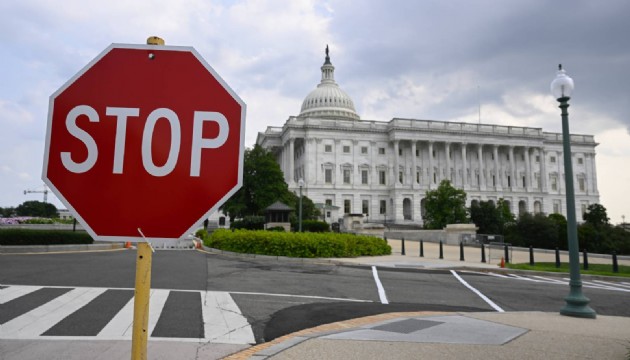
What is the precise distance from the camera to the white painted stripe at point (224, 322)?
6.47m

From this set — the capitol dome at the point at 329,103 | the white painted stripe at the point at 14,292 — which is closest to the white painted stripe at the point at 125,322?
the white painted stripe at the point at 14,292

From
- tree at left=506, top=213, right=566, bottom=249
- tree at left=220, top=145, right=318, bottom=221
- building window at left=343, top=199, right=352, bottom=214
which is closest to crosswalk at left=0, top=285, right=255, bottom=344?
tree at left=220, top=145, right=318, bottom=221

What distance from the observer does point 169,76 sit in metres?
2.20

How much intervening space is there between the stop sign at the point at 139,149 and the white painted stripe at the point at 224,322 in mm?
4665

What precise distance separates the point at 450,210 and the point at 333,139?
120 feet

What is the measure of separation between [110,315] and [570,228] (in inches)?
383

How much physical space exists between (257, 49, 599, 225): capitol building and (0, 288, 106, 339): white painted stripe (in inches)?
2904

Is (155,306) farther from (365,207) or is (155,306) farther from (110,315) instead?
(365,207)

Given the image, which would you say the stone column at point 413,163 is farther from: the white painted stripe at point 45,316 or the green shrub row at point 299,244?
the white painted stripe at point 45,316

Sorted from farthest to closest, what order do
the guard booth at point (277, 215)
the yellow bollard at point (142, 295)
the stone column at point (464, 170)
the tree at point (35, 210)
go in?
the tree at point (35, 210)
the stone column at point (464, 170)
the guard booth at point (277, 215)
the yellow bollard at point (142, 295)

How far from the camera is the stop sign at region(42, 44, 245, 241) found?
2102 mm

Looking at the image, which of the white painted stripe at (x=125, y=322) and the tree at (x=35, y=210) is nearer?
the white painted stripe at (x=125, y=322)

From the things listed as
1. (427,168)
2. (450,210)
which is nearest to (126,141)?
(450,210)

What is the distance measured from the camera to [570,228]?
9.92 m
